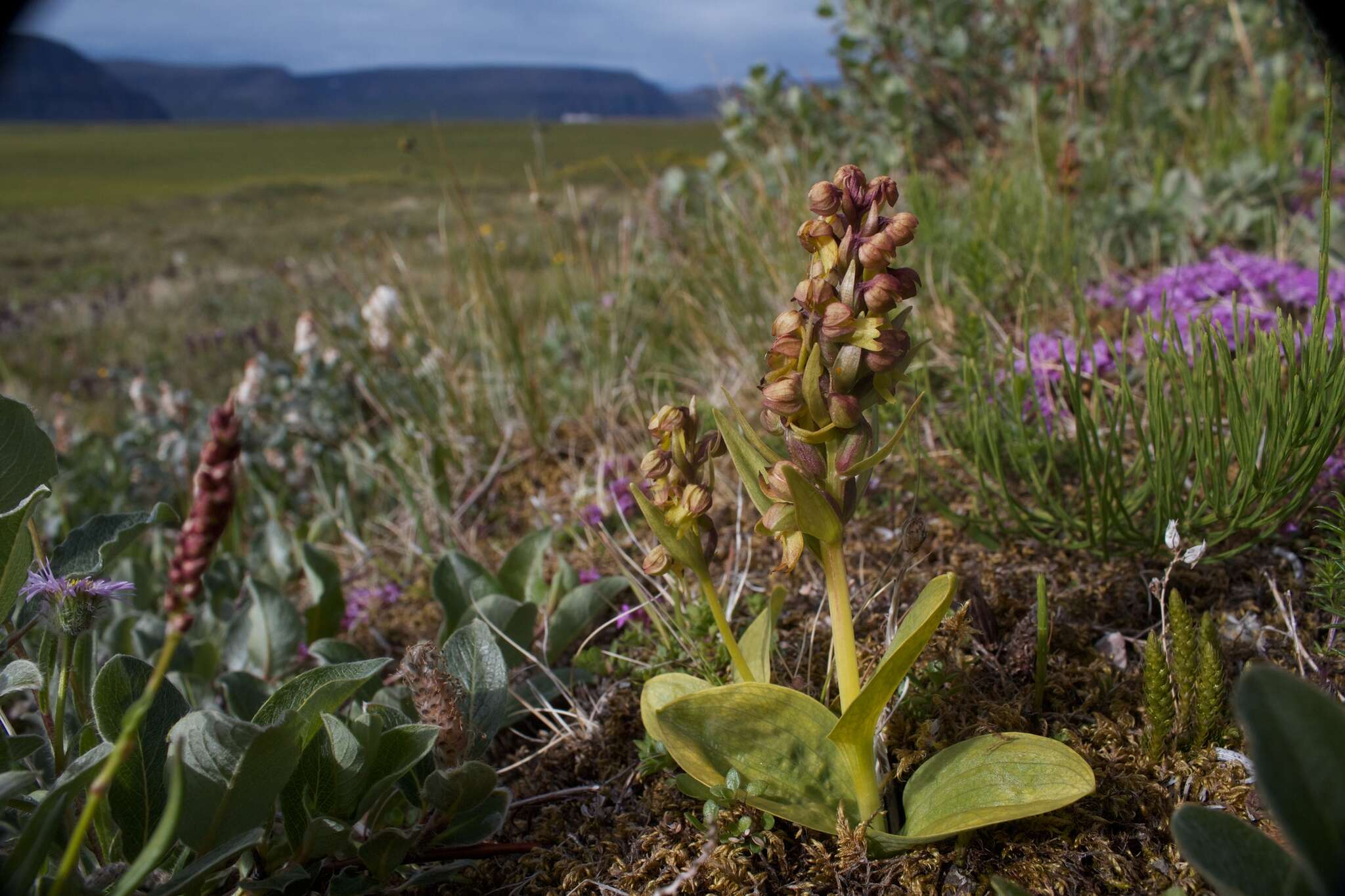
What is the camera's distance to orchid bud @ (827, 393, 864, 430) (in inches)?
40.7

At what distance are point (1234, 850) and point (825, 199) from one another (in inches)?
32.6

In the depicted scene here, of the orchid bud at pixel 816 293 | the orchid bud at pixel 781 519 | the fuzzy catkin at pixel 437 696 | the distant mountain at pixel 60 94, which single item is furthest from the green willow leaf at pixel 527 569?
the distant mountain at pixel 60 94

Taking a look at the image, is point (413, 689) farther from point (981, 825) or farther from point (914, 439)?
point (914, 439)

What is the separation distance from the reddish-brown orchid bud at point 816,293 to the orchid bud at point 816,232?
0.05 m

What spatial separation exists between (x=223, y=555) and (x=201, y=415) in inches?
86.4

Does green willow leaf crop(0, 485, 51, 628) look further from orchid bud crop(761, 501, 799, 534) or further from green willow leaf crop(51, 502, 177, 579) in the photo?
orchid bud crop(761, 501, 799, 534)

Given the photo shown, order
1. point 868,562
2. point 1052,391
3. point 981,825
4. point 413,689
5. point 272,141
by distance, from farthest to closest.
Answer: point 272,141
point 1052,391
point 868,562
point 413,689
point 981,825

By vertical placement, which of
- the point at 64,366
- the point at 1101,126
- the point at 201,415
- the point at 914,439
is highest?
the point at 1101,126

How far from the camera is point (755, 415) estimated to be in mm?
2861

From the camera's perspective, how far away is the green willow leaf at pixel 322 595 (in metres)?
2.19

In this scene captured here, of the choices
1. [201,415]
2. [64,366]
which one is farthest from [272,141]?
[201,415]

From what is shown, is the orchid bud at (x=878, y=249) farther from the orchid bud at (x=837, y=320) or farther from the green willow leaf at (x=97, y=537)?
the green willow leaf at (x=97, y=537)

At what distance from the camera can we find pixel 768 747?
3.83 ft

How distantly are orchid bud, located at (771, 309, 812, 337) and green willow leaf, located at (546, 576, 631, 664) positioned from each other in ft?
3.04
